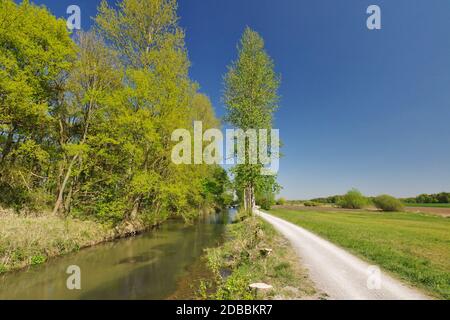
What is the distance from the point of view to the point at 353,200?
59062mm

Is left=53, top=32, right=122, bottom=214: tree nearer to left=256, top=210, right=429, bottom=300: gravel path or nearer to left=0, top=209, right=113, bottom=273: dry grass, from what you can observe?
left=0, top=209, right=113, bottom=273: dry grass

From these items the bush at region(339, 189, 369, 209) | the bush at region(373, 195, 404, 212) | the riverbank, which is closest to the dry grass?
the riverbank

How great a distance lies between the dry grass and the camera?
10.4 meters

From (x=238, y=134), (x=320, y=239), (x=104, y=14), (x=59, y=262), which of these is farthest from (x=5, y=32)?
(x=320, y=239)

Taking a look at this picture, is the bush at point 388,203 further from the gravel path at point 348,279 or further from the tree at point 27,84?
the tree at point 27,84

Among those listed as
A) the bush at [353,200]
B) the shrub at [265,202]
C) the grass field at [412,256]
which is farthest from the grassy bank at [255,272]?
the bush at [353,200]

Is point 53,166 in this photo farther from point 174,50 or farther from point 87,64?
point 174,50

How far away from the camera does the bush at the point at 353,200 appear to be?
5762 centimetres

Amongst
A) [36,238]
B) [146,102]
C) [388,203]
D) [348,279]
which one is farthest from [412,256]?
[388,203]

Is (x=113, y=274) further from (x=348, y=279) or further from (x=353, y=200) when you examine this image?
(x=353, y=200)

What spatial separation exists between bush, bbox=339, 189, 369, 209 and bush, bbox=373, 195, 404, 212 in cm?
549

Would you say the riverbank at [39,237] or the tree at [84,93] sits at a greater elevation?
the tree at [84,93]

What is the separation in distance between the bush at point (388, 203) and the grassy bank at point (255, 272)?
4662 cm

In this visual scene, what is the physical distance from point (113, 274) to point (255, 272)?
7.01 metres
